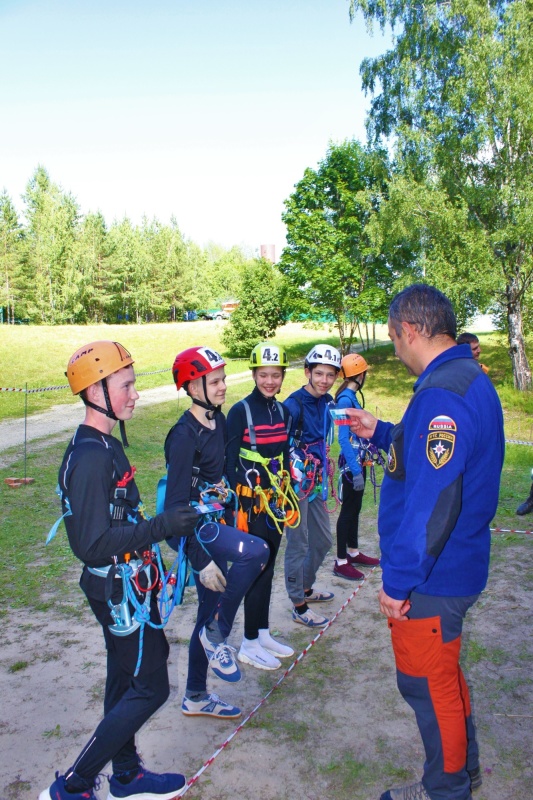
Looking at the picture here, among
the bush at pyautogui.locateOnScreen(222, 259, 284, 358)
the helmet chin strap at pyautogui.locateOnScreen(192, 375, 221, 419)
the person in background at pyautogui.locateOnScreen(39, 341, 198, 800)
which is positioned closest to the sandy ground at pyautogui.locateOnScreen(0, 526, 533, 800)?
the person in background at pyautogui.locateOnScreen(39, 341, 198, 800)

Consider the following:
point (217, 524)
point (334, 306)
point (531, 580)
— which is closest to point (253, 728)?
Answer: point (217, 524)

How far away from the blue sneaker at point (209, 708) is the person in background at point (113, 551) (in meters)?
0.78

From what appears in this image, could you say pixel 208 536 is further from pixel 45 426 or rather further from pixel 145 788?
pixel 45 426

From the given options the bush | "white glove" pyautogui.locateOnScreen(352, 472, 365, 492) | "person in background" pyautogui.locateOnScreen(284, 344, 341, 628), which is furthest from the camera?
the bush

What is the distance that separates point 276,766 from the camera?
363cm

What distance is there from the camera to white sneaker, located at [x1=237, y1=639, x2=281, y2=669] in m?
4.78

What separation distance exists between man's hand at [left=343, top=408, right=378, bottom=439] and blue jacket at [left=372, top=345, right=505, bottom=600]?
80cm

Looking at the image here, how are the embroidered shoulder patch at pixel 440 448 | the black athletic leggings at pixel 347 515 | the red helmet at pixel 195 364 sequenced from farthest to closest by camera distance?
the black athletic leggings at pixel 347 515 < the red helmet at pixel 195 364 < the embroidered shoulder patch at pixel 440 448

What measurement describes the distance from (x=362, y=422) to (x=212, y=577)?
1.34 meters

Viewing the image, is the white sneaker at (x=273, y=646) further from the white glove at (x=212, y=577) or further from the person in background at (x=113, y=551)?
the person in background at (x=113, y=551)

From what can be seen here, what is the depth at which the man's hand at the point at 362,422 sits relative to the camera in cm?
387

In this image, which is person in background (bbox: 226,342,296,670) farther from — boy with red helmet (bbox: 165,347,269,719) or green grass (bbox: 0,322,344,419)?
green grass (bbox: 0,322,344,419)

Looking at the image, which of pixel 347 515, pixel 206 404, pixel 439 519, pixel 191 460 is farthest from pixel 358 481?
pixel 439 519

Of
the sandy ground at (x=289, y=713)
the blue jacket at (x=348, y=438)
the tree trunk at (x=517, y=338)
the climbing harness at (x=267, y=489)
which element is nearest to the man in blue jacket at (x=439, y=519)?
the sandy ground at (x=289, y=713)
